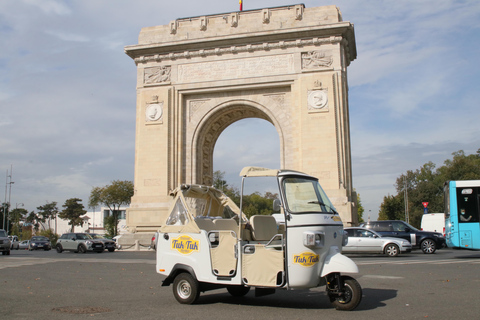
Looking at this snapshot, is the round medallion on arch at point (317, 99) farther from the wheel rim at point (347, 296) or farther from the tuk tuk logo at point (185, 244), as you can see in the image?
the wheel rim at point (347, 296)

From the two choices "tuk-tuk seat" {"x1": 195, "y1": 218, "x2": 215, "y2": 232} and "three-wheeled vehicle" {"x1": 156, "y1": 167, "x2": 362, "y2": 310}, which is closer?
"three-wheeled vehicle" {"x1": 156, "y1": 167, "x2": 362, "y2": 310}

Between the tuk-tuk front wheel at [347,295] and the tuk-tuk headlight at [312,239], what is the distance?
648 mm

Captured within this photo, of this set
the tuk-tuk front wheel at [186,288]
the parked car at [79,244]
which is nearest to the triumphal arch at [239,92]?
the parked car at [79,244]

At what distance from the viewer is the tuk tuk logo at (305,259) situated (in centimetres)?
666

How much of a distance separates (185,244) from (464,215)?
1367 centimetres

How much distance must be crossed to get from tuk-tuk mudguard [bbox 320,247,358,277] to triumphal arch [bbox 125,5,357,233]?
17554mm

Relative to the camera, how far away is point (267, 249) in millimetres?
6941

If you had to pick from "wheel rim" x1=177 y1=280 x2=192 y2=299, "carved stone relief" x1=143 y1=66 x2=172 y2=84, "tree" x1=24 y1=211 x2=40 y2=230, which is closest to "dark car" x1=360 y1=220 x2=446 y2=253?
"carved stone relief" x1=143 y1=66 x2=172 y2=84

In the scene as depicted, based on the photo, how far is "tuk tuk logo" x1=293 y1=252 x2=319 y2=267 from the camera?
6.66m

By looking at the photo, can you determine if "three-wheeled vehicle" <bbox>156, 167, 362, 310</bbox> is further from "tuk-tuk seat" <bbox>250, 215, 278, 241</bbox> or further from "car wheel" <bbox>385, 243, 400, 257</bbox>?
"car wheel" <bbox>385, 243, 400, 257</bbox>

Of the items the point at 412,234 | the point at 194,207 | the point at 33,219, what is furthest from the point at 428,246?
the point at 33,219

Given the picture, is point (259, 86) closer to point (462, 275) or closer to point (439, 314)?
point (462, 275)

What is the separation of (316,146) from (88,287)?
17.3m

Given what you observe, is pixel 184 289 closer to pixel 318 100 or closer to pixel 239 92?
pixel 318 100
